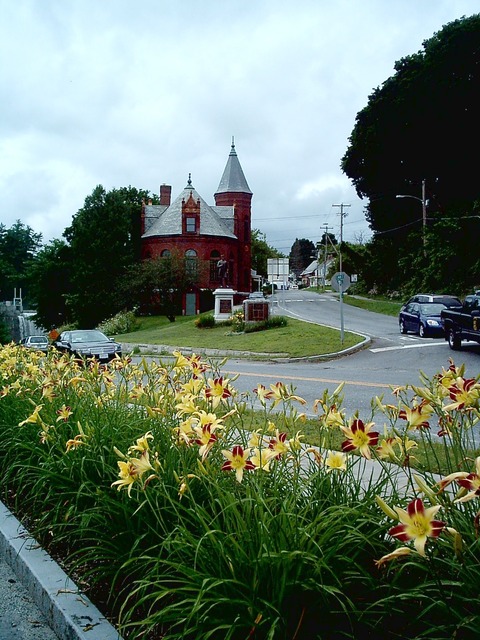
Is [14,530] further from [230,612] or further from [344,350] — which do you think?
[344,350]

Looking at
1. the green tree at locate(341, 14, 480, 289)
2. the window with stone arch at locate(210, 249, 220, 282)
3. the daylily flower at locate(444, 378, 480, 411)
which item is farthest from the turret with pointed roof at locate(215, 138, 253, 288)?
the daylily flower at locate(444, 378, 480, 411)

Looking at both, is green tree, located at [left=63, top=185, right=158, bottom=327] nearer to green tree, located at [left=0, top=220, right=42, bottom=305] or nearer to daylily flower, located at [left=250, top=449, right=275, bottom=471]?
green tree, located at [left=0, top=220, right=42, bottom=305]

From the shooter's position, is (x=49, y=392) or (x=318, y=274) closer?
(x=49, y=392)

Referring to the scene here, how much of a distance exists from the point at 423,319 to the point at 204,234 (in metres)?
43.9

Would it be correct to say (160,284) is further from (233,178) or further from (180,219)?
(233,178)

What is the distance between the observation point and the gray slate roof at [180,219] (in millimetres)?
72062

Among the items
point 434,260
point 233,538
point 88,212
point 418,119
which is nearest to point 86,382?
point 233,538

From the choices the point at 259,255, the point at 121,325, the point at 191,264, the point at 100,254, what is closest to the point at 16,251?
the point at 259,255

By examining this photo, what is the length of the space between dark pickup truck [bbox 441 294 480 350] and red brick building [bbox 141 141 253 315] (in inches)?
1635

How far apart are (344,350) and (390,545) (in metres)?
21.7

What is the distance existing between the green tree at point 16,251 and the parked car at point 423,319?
9727 cm

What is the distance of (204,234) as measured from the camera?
71312 millimetres

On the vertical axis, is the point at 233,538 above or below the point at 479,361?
above

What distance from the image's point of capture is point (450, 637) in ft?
8.45
